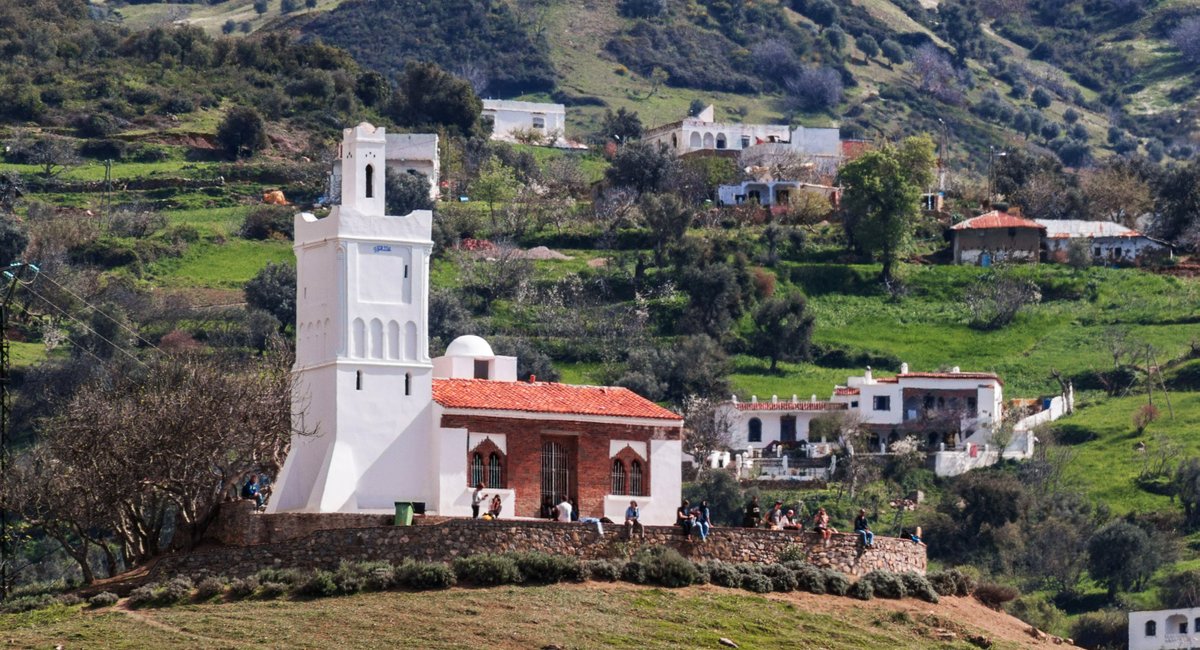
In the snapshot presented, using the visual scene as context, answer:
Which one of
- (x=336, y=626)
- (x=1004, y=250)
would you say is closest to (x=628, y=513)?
(x=336, y=626)

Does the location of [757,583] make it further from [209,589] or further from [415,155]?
[415,155]

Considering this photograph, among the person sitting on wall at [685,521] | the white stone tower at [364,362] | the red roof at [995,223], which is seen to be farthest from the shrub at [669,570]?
the red roof at [995,223]

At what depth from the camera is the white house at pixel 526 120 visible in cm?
16388

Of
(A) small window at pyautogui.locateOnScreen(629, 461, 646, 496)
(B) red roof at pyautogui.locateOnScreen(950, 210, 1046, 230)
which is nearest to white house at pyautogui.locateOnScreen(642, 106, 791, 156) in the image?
(B) red roof at pyautogui.locateOnScreen(950, 210, 1046, 230)

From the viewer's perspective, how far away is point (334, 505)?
68.4m

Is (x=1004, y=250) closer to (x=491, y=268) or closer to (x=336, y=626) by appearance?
(x=491, y=268)

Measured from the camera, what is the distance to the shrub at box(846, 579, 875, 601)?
6769 centimetres

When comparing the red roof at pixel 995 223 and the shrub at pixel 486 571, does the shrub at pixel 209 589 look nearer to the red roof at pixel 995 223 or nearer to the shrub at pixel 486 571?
the shrub at pixel 486 571

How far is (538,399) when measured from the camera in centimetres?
7231

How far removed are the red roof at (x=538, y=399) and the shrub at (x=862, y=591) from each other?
297 inches

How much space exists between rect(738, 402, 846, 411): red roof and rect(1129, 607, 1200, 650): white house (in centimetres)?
2396

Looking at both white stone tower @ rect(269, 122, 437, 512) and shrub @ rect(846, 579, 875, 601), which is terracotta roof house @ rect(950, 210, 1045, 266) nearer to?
white stone tower @ rect(269, 122, 437, 512)

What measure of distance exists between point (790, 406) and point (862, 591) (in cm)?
4736

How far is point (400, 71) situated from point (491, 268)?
65.4 metres
